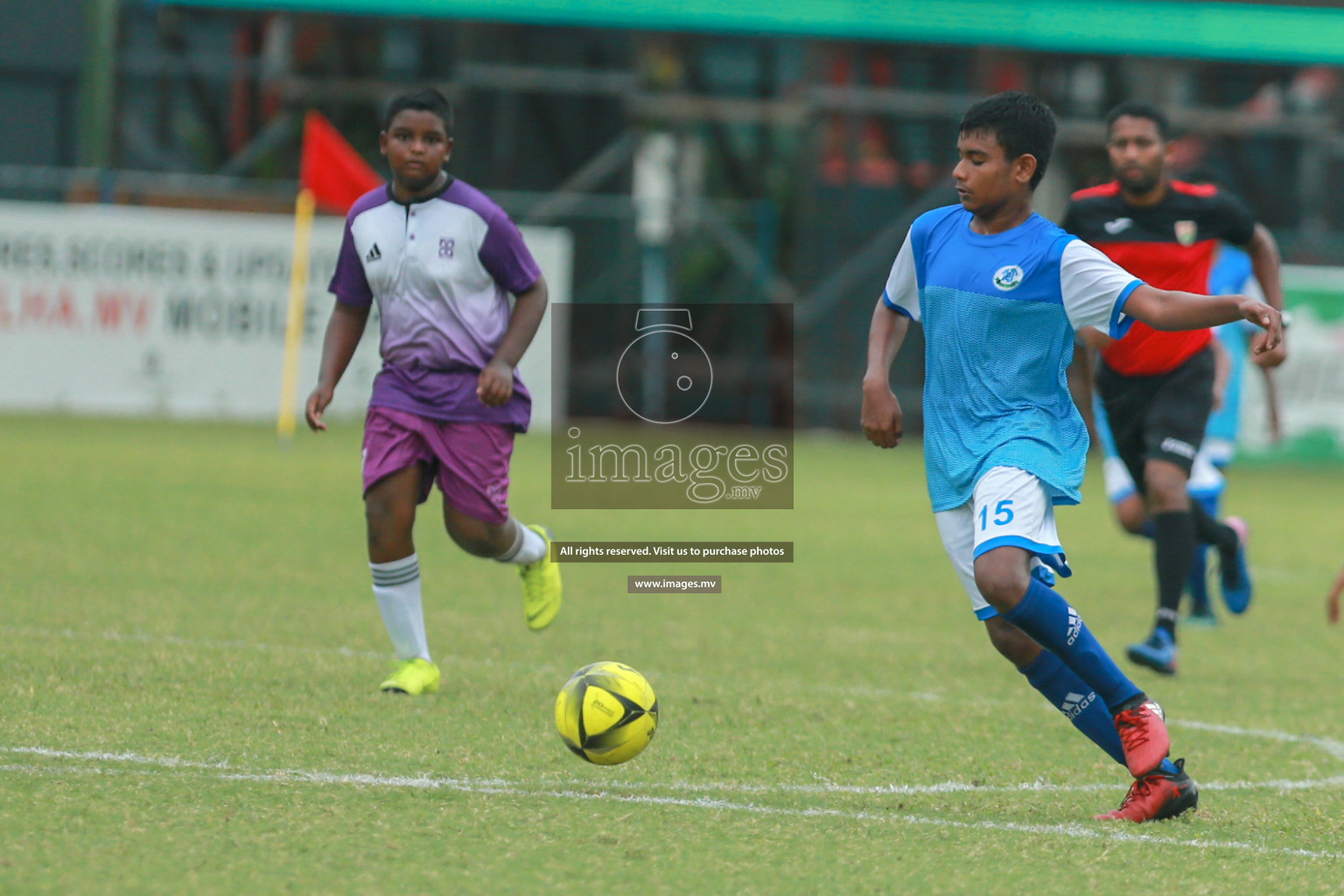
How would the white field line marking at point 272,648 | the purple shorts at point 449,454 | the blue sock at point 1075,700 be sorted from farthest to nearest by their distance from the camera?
the white field line marking at point 272,648 < the purple shorts at point 449,454 < the blue sock at point 1075,700

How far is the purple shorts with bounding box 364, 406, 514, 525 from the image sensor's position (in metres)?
6.49

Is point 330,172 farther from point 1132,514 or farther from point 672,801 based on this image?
point 672,801

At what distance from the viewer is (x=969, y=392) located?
5125 millimetres

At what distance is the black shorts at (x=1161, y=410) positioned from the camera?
8164 millimetres

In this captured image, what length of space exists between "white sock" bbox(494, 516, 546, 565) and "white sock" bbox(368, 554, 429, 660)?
482 millimetres

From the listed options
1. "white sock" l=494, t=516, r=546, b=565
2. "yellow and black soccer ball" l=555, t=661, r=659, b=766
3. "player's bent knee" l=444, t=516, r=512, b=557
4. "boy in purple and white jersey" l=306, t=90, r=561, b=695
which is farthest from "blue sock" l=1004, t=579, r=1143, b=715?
"white sock" l=494, t=516, r=546, b=565

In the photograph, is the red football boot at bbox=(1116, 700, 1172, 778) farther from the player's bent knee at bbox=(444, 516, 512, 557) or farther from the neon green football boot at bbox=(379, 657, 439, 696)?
the player's bent knee at bbox=(444, 516, 512, 557)

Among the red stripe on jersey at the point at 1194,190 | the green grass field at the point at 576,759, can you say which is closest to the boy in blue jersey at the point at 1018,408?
the green grass field at the point at 576,759

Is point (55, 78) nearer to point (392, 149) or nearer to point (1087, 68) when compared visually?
point (1087, 68)

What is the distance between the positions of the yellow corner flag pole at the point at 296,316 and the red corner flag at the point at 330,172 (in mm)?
157

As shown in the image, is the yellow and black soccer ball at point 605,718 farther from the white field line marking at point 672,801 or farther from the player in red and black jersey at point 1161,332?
the player in red and black jersey at point 1161,332

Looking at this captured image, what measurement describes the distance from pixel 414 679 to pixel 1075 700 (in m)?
2.35

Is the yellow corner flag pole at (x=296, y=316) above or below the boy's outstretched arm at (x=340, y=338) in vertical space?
above

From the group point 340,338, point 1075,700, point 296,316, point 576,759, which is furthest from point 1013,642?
point 296,316
